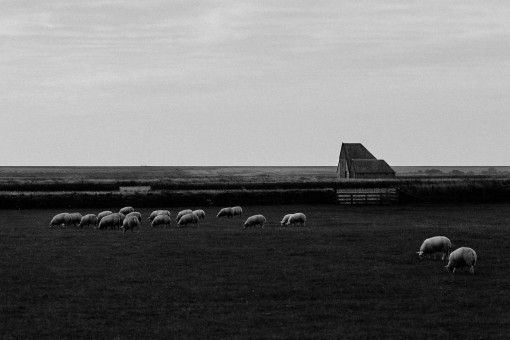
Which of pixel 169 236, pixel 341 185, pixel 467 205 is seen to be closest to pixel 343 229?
pixel 169 236

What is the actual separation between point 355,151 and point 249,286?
7873 cm

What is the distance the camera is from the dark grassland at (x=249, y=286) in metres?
16.0

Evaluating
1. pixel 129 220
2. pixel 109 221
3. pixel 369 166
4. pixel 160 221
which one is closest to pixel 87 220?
pixel 109 221

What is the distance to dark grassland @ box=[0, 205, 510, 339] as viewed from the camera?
16.0 metres

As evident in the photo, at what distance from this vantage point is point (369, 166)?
93.6m

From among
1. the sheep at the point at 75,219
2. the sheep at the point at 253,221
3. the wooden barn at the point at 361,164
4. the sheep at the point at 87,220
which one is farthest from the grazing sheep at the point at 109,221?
the wooden barn at the point at 361,164

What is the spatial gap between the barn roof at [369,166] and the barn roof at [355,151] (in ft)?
5.15

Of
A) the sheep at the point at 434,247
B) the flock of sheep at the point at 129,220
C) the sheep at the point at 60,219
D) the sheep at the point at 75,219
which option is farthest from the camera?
the sheep at the point at 75,219

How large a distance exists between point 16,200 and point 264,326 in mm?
47495

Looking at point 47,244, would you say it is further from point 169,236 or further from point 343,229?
point 343,229

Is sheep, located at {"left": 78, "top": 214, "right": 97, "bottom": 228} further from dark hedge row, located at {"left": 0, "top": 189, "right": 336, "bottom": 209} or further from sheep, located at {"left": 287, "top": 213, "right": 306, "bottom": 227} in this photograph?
dark hedge row, located at {"left": 0, "top": 189, "right": 336, "bottom": 209}

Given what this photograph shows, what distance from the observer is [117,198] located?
199 feet

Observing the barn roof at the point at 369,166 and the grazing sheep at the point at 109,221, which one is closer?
the grazing sheep at the point at 109,221

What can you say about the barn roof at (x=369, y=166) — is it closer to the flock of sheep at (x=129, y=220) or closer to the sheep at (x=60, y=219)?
the flock of sheep at (x=129, y=220)
